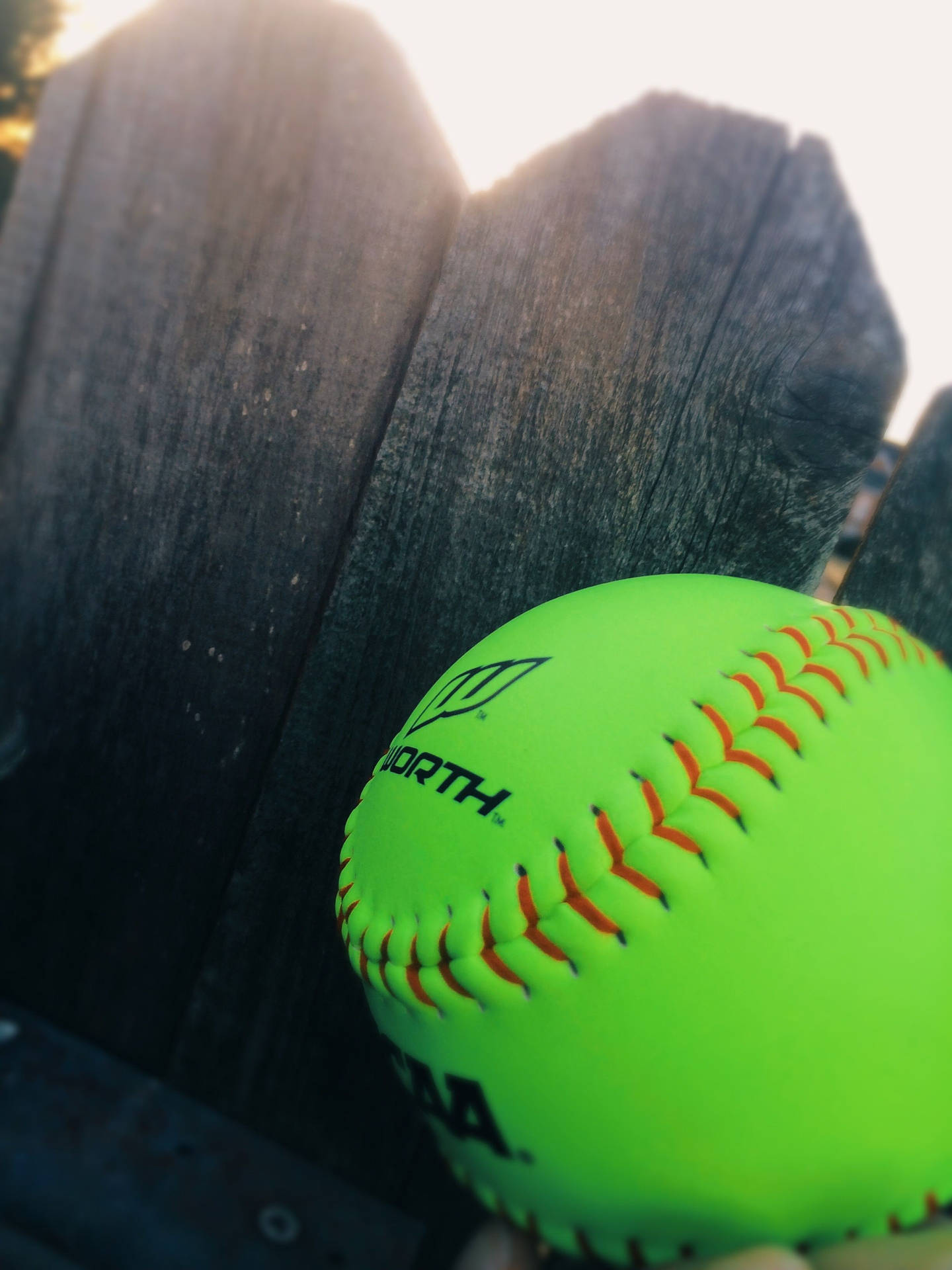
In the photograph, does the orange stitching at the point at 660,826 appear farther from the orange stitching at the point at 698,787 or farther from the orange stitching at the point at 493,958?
the orange stitching at the point at 493,958

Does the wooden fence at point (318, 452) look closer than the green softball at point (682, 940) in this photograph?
No

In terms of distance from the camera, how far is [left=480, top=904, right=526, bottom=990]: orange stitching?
56 centimetres

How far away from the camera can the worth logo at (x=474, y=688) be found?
2.13 feet

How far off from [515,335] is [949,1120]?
835 millimetres

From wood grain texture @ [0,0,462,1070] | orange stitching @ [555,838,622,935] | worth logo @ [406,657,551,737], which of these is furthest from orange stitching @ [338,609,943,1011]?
wood grain texture @ [0,0,462,1070]

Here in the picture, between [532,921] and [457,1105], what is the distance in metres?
0.18

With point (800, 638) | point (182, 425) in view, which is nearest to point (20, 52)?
point (182, 425)

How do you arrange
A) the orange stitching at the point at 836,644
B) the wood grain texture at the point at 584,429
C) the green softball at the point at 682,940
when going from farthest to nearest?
the wood grain texture at the point at 584,429, the orange stitching at the point at 836,644, the green softball at the point at 682,940

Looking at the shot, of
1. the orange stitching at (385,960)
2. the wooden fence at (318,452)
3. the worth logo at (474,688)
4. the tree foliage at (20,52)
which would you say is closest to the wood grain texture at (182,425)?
the wooden fence at (318,452)

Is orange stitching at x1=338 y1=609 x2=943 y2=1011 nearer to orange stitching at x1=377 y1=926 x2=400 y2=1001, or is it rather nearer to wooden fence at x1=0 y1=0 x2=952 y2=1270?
orange stitching at x1=377 y1=926 x2=400 y2=1001

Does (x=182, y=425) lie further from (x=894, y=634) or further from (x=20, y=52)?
(x=20, y=52)

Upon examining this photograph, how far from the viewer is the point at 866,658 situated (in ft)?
2.10

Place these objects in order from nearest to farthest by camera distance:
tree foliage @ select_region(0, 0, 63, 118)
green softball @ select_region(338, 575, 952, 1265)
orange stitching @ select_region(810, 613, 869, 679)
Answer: green softball @ select_region(338, 575, 952, 1265), orange stitching @ select_region(810, 613, 869, 679), tree foliage @ select_region(0, 0, 63, 118)

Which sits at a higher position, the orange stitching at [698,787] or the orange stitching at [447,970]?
the orange stitching at [698,787]
